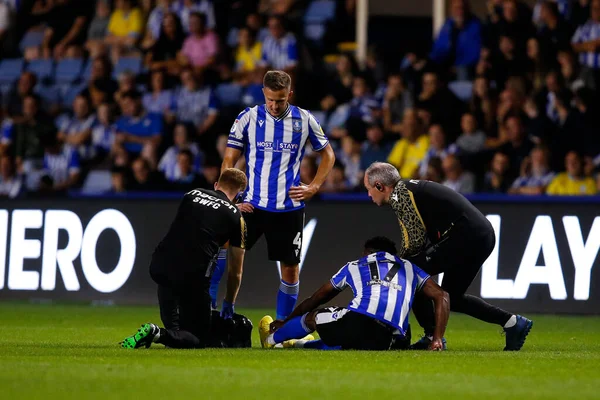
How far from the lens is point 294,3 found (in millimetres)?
20484

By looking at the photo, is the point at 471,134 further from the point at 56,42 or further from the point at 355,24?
the point at 56,42

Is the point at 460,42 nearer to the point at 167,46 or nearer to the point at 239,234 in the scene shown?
the point at 167,46

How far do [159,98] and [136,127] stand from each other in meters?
0.73

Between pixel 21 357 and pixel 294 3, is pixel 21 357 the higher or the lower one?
the lower one

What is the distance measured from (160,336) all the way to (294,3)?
39.4ft

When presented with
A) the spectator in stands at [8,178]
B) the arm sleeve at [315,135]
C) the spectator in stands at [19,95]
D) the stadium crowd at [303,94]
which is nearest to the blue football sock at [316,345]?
the arm sleeve at [315,135]

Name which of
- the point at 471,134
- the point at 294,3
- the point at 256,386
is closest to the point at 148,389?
the point at 256,386

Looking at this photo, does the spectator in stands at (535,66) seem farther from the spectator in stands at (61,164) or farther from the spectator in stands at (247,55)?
the spectator in stands at (61,164)

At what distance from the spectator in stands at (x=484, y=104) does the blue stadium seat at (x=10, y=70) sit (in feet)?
28.9

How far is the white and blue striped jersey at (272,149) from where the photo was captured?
35.5 feet

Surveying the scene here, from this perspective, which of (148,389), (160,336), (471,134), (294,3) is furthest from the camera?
(294,3)

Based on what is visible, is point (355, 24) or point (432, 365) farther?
point (355, 24)

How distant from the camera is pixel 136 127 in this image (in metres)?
19.0

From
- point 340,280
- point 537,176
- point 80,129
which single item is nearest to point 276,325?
point 340,280
